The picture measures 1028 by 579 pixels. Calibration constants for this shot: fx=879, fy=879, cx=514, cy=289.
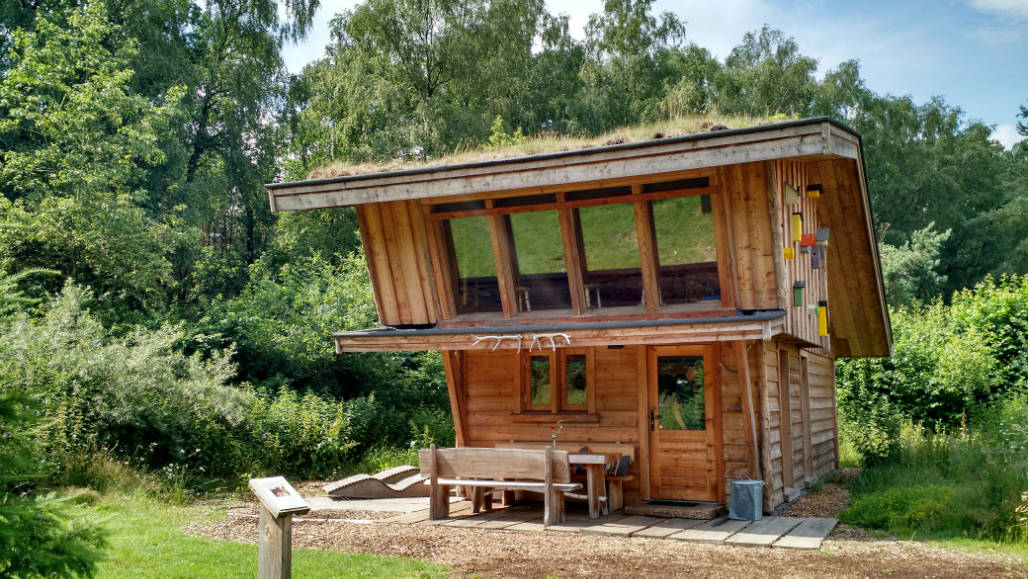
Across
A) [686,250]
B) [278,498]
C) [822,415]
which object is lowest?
[822,415]

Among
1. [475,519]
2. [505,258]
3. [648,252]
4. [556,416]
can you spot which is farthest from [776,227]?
[475,519]

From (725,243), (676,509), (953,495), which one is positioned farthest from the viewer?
(676,509)

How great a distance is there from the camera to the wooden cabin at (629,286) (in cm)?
1135

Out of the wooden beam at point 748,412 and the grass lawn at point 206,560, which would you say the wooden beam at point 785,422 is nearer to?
the wooden beam at point 748,412

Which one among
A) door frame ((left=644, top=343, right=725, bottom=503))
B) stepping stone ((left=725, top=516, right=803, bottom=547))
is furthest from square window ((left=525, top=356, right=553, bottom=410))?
stepping stone ((left=725, top=516, right=803, bottom=547))

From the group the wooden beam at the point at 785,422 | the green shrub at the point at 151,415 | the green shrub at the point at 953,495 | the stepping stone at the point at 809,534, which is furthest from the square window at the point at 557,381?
the green shrub at the point at 151,415

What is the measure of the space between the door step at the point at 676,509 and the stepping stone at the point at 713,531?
177mm

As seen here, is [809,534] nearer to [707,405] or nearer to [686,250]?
[707,405]

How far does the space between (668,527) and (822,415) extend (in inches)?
317

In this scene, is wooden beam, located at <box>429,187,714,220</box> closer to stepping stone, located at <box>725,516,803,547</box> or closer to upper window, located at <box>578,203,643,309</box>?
upper window, located at <box>578,203,643,309</box>

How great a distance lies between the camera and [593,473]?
1166 cm

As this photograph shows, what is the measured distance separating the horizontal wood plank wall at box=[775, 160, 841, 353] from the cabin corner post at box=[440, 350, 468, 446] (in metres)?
4.95

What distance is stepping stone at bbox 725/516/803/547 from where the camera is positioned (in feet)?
31.8

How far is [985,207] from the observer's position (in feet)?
144
